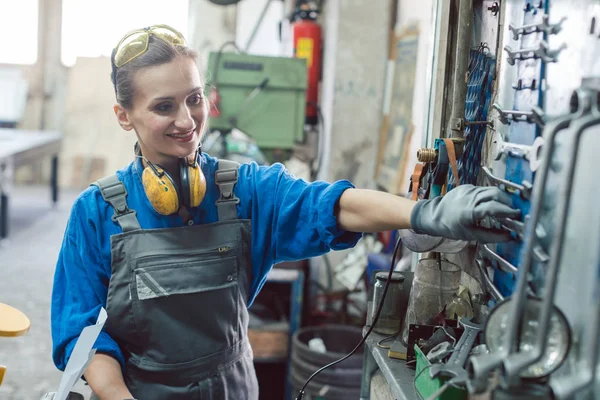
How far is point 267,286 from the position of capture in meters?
3.15

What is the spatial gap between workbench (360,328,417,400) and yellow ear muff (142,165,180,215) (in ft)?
1.68

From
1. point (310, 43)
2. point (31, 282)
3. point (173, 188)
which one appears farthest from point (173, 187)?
point (31, 282)

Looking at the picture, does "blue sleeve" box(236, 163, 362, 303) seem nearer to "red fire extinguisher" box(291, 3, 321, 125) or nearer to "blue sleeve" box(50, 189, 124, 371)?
"blue sleeve" box(50, 189, 124, 371)

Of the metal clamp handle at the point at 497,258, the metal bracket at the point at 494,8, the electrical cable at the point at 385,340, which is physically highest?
the metal bracket at the point at 494,8

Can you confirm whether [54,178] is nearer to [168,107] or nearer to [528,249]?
[168,107]

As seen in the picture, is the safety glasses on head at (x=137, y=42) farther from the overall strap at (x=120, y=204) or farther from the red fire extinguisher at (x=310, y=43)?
the red fire extinguisher at (x=310, y=43)

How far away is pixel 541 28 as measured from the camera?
0.98 metres

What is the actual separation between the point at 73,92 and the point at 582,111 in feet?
24.5

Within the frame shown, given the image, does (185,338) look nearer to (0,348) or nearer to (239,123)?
(239,123)

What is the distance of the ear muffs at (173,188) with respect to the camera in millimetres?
1366

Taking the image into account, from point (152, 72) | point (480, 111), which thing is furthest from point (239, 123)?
point (480, 111)

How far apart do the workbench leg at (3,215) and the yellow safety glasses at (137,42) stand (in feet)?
13.2

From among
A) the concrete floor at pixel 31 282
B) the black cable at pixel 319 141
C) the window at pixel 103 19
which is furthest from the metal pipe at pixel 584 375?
the window at pixel 103 19

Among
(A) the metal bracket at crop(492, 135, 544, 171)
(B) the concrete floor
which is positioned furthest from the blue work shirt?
(B) the concrete floor
